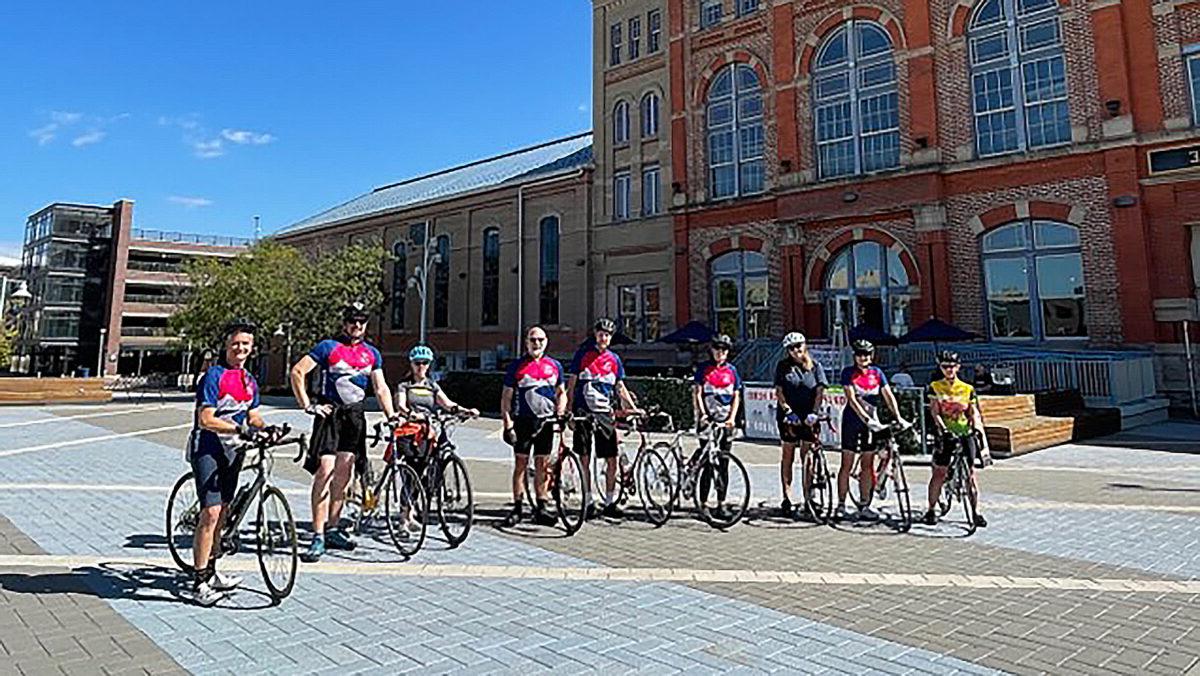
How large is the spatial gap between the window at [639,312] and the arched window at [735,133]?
192 inches

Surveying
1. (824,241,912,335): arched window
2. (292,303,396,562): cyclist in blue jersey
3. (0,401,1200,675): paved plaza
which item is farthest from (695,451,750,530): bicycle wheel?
(824,241,912,335): arched window

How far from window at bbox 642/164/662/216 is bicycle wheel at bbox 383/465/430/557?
958 inches

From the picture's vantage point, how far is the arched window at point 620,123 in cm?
3147

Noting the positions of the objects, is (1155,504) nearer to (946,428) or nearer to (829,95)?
(946,428)

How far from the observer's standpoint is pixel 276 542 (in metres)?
5.22

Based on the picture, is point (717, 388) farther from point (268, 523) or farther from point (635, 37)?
point (635, 37)

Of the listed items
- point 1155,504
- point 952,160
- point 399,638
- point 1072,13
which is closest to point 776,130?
point 952,160

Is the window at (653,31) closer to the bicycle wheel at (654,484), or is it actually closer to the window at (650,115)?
the window at (650,115)

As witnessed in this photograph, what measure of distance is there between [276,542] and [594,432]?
348cm

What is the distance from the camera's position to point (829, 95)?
24922 millimetres

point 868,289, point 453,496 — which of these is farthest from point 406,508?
point 868,289

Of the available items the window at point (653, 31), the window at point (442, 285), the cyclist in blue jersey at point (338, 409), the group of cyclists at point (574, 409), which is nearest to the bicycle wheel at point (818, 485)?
the group of cyclists at point (574, 409)

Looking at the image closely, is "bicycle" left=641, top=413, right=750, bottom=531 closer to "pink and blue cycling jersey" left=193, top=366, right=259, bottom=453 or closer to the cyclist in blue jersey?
the cyclist in blue jersey

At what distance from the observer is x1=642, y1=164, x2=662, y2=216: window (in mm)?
29938
